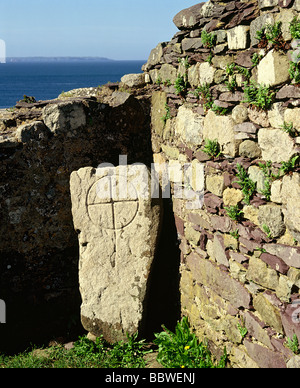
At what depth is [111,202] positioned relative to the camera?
445 cm

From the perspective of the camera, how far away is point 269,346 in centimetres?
337

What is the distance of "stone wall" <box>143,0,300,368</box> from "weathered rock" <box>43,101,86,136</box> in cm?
92

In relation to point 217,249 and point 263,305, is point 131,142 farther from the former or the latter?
point 263,305

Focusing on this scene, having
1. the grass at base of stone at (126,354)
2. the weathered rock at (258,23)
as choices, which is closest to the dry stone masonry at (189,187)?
the weathered rock at (258,23)

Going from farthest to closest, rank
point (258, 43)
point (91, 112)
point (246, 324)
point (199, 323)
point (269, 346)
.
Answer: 1. point (91, 112)
2. point (199, 323)
3. point (246, 324)
4. point (269, 346)
5. point (258, 43)

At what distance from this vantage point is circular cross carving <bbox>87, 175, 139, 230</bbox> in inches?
A: 174

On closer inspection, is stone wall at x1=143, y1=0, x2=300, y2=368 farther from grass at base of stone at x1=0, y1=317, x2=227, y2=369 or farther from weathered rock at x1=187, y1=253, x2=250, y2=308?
grass at base of stone at x1=0, y1=317, x2=227, y2=369

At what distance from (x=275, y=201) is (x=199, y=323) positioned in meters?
1.69

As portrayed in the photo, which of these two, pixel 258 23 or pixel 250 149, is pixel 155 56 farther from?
pixel 250 149

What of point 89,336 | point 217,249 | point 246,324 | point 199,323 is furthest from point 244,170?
point 89,336

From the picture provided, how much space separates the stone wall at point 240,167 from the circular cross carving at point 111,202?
0.47 m

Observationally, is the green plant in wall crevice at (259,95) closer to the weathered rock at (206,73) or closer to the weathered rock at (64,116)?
the weathered rock at (206,73)

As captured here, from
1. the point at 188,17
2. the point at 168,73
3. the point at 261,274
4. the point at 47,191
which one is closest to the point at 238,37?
the point at 188,17

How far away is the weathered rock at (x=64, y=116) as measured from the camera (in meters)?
4.62
